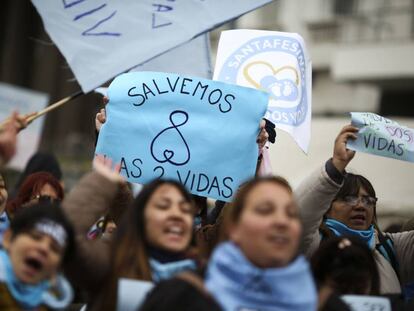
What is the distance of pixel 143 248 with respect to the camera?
3.07m

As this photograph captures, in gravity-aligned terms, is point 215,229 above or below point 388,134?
below

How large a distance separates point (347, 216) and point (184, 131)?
3.06 ft

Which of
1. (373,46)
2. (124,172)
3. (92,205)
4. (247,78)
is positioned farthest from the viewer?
(373,46)

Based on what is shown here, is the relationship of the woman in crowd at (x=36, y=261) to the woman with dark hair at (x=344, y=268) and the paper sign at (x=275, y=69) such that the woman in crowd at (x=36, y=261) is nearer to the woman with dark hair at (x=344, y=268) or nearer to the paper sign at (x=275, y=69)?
the woman with dark hair at (x=344, y=268)

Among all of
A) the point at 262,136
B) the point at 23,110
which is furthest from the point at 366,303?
the point at 23,110

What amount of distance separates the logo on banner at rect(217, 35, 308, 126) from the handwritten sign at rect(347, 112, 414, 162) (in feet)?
2.00

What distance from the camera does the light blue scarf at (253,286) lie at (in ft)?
9.18

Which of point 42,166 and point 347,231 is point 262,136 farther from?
point 42,166

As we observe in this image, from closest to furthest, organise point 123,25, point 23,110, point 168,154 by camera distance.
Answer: point 168,154 → point 123,25 → point 23,110

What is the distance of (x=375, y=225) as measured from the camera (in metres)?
4.69

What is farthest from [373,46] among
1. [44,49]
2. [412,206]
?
[44,49]

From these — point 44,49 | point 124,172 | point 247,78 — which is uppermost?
point 247,78

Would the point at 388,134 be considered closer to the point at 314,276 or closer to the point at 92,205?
the point at 314,276

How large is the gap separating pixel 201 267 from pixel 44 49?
22748 mm
